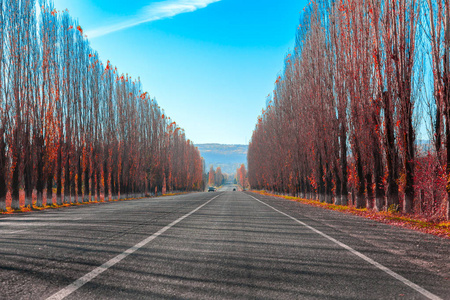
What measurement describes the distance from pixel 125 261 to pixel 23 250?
2049 mm

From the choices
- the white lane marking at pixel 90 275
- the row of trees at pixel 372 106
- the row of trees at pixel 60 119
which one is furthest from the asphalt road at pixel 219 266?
the row of trees at pixel 60 119

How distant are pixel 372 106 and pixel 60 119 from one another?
20.8 m

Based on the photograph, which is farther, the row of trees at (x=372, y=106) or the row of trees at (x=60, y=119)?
the row of trees at (x=60, y=119)

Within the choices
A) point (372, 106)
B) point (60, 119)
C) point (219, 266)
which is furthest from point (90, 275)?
point (60, 119)

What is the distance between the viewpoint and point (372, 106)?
51.6 feet

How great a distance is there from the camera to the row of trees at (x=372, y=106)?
40.3ft

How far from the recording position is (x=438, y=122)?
1223cm

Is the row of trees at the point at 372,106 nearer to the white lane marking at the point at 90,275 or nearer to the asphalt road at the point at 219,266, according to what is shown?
the asphalt road at the point at 219,266

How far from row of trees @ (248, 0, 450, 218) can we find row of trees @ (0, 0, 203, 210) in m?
18.0

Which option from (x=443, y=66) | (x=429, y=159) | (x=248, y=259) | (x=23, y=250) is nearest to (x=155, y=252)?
(x=248, y=259)

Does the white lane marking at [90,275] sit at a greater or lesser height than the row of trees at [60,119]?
lesser

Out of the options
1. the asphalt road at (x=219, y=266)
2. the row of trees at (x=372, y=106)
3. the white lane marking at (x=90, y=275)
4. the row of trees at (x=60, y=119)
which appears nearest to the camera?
the white lane marking at (x=90, y=275)

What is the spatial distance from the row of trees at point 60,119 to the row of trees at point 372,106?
17970 millimetres

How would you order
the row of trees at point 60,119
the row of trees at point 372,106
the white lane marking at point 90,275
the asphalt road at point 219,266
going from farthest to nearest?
the row of trees at point 60,119
the row of trees at point 372,106
the asphalt road at point 219,266
the white lane marking at point 90,275
